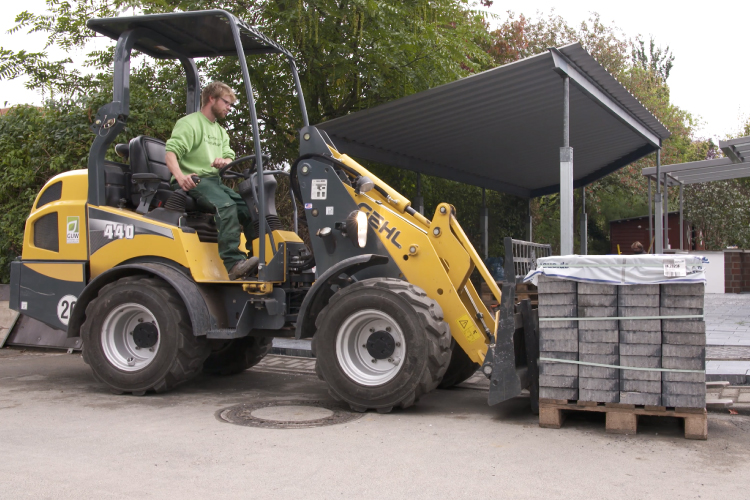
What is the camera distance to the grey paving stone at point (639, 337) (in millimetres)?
5191

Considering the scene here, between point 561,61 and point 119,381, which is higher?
point 561,61

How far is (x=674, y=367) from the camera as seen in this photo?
5.13 meters

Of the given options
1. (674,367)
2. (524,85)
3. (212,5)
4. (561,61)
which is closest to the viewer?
(674,367)

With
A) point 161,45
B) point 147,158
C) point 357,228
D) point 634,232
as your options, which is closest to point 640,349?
point 357,228

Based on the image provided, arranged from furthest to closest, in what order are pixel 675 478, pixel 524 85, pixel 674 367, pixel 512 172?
pixel 512 172, pixel 524 85, pixel 674 367, pixel 675 478

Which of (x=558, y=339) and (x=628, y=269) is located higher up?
(x=628, y=269)

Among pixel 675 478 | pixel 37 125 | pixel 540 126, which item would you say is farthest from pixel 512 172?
pixel 675 478

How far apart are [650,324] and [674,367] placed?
339 mm

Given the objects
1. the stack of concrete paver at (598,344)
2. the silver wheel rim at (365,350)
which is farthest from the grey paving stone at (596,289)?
the silver wheel rim at (365,350)

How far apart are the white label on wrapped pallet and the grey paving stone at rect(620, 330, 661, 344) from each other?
17.3 inches

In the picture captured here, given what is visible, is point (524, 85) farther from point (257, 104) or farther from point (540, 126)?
point (257, 104)

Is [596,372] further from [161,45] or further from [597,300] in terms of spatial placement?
[161,45]

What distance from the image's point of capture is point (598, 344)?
17.5 feet

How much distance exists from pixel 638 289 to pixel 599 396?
2.75 ft
